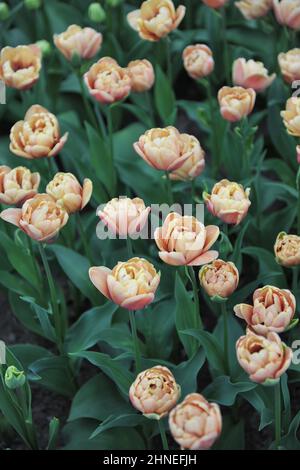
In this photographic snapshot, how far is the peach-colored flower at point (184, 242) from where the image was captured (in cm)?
129

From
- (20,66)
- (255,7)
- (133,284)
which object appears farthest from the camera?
(255,7)

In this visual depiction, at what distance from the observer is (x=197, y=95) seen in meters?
2.46

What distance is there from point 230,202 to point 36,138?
0.43m

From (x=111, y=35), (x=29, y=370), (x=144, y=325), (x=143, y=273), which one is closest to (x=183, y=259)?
(x=143, y=273)

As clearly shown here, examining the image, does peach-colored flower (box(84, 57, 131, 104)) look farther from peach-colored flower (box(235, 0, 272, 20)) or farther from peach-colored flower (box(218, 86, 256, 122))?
peach-colored flower (box(235, 0, 272, 20))

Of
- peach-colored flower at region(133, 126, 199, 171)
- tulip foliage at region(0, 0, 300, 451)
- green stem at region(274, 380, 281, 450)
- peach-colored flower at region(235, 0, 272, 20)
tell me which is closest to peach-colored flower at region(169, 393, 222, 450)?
tulip foliage at region(0, 0, 300, 451)

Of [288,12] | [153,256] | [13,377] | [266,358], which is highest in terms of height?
[288,12]

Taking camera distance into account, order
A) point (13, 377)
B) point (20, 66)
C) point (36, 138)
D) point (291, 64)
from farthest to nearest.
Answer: point (20, 66), point (291, 64), point (36, 138), point (13, 377)

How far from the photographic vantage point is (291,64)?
1.76 metres

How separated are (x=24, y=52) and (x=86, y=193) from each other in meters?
0.51

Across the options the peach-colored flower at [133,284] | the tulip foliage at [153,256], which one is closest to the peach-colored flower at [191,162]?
the tulip foliage at [153,256]

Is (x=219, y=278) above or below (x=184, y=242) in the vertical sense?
below

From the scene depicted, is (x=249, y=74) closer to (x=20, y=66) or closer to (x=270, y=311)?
(x=20, y=66)

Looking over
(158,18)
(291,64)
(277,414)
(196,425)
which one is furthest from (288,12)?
(196,425)
